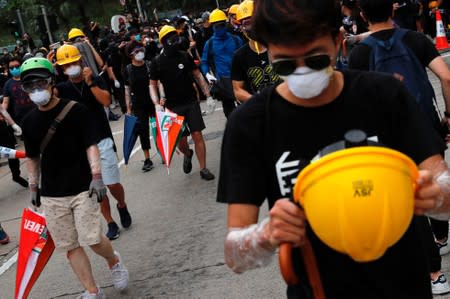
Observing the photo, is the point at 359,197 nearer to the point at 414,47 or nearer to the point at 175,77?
the point at 414,47

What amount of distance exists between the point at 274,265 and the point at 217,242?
0.90 metres

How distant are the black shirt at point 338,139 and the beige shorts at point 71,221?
2.93 m

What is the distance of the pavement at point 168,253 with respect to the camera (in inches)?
186

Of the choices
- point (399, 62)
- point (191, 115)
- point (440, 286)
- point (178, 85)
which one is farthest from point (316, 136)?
point (178, 85)

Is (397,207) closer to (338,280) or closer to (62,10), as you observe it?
(338,280)

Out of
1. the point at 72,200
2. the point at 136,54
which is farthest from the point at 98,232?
the point at 136,54

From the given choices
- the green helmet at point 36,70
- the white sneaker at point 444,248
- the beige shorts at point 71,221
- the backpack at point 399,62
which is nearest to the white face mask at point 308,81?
the backpack at point 399,62

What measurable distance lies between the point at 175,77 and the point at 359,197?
6773 mm

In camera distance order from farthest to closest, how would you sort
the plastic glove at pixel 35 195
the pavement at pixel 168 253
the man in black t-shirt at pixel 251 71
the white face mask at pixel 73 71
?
the white face mask at pixel 73 71, the man in black t-shirt at pixel 251 71, the plastic glove at pixel 35 195, the pavement at pixel 168 253

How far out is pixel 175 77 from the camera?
8.05 meters

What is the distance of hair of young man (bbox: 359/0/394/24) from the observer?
3510 millimetres

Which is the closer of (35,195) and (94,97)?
(35,195)

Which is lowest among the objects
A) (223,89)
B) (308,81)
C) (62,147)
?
(223,89)

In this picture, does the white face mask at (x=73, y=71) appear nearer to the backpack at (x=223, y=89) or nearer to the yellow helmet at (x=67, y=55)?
the yellow helmet at (x=67, y=55)
